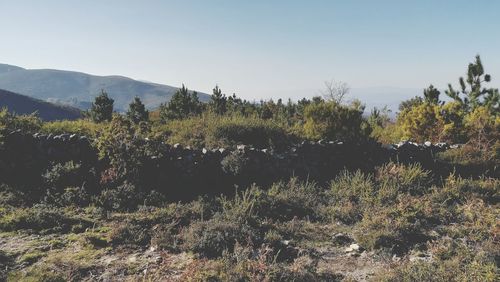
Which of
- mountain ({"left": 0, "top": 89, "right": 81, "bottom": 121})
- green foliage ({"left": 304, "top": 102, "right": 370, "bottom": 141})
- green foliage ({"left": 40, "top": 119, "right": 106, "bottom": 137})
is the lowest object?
mountain ({"left": 0, "top": 89, "right": 81, "bottom": 121})

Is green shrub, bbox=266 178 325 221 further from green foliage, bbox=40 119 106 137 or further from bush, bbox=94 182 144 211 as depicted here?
green foliage, bbox=40 119 106 137

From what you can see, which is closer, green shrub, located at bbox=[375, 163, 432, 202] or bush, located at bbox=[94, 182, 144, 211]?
bush, located at bbox=[94, 182, 144, 211]

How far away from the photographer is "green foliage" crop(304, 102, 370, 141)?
13102 millimetres

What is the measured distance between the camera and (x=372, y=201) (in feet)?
28.2

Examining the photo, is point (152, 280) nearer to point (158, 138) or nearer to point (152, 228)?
point (152, 228)

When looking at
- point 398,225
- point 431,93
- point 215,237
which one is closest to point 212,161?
point 215,237


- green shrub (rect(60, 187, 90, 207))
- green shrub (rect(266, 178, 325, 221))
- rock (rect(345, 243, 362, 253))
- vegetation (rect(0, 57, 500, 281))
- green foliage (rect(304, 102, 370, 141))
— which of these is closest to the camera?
vegetation (rect(0, 57, 500, 281))

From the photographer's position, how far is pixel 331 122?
1319 centimetres

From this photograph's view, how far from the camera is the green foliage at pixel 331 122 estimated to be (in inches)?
516

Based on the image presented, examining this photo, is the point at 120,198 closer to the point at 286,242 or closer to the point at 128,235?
the point at 128,235

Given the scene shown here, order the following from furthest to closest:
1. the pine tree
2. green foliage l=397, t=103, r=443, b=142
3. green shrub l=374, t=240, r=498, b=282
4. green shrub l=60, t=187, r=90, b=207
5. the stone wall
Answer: the pine tree < green foliage l=397, t=103, r=443, b=142 < the stone wall < green shrub l=60, t=187, r=90, b=207 < green shrub l=374, t=240, r=498, b=282

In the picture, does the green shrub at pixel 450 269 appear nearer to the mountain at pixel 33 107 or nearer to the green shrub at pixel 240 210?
the green shrub at pixel 240 210

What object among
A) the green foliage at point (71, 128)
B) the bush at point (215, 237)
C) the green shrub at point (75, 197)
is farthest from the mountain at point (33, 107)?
the bush at point (215, 237)

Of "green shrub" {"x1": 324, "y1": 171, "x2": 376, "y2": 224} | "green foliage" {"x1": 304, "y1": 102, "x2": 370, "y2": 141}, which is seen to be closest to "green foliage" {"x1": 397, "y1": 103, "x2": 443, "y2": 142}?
"green foliage" {"x1": 304, "y1": 102, "x2": 370, "y2": 141}
